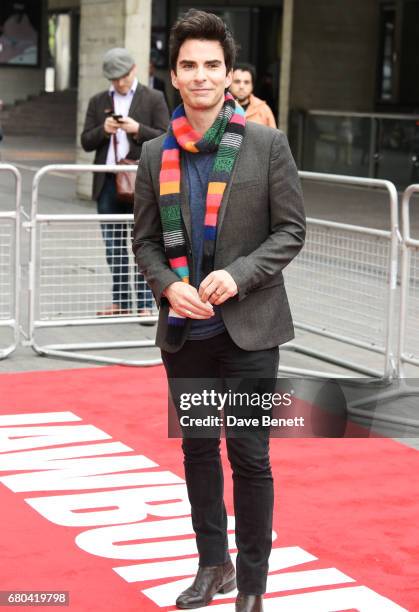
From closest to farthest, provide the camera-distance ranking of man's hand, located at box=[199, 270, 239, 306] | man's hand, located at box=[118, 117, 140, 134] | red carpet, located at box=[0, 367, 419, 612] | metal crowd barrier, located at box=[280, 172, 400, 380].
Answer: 1. man's hand, located at box=[199, 270, 239, 306]
2. red carpet, located at box=[0, 367, 419, 612]
3. metal crowd barrier, located at box=[280, 172, 400, 380]
4. man's hand, located at box=[118, 117, 140, 134]

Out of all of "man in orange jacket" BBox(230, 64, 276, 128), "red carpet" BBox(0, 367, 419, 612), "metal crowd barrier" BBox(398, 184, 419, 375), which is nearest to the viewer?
"red carpet" BBox(0, 367, 419, 612)

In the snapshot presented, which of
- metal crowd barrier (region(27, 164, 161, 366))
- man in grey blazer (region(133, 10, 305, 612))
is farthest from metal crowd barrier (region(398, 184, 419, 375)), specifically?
man in grey blazer (region(133, 10, 305, 612))

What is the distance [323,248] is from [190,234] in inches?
176

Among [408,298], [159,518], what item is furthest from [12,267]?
[159,518]

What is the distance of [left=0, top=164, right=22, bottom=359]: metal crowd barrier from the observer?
8.57 m

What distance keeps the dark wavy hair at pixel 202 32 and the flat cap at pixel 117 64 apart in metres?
5.09

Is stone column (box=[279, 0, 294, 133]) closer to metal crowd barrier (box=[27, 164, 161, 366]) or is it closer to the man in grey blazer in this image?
metal crowd barrier (box=[27, 164, 161, 366])

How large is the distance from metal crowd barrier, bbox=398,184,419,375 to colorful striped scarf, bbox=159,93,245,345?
3.74 metres

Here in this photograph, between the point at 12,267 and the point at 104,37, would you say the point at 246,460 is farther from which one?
the point at 104,37

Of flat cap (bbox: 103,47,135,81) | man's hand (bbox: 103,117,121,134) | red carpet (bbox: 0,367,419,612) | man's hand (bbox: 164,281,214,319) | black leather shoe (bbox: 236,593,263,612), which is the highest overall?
flat cap (bbox: 103,47,135,81)

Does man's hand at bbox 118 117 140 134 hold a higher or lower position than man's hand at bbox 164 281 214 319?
higher

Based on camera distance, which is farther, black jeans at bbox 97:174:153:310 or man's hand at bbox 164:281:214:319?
black jeans at bbox 97:174:153:310

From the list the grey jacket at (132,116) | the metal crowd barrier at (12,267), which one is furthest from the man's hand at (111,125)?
the metal crowd barrier at (12,267)

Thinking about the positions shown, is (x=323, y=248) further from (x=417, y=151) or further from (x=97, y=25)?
(x=417, y=151)
